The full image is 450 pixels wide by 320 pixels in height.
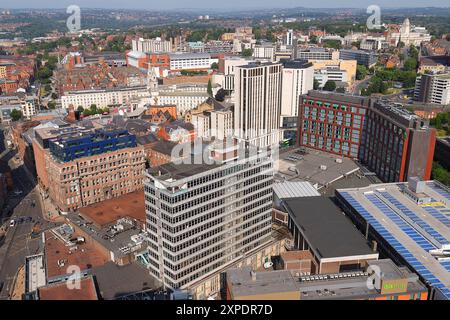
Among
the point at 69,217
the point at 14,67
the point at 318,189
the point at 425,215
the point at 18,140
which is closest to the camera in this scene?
the point at 425,215

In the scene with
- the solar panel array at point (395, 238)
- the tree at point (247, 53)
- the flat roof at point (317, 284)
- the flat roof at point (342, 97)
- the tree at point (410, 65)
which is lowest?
the solar panel array at point (395, 238)

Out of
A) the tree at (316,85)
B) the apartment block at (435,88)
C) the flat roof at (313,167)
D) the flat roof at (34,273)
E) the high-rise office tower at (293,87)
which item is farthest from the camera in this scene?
the tree at (316,85)

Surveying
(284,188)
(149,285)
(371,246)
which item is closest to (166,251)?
(149,285)

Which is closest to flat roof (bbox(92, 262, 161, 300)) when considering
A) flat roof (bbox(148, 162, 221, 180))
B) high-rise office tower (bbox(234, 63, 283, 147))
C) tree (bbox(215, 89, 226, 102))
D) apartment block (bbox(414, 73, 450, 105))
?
flat roof (bbox(148, 162, 221, 180))

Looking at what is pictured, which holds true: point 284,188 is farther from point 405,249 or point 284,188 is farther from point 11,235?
point 11,235

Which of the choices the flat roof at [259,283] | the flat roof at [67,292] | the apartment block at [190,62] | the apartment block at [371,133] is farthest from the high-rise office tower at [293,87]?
the apartment block at [190,62]

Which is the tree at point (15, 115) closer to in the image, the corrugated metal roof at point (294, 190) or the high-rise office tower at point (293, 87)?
the high-rise office tower at point (293, 87)

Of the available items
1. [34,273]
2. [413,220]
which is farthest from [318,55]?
[34,273]
